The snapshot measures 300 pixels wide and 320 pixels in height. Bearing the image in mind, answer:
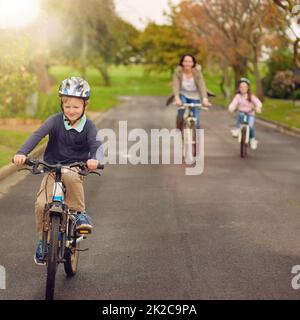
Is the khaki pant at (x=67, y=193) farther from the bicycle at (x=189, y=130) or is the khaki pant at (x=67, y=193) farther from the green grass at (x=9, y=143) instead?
the bicycle at (x=189, y=130)

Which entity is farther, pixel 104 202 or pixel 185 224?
pixel 104 202

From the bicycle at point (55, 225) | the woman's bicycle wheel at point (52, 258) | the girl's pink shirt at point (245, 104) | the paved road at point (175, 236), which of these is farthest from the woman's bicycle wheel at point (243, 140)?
the woman's bicycle wheel at point (52, 258)

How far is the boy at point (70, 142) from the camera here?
5918 mm

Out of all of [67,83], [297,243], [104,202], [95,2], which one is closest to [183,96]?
[104,202]

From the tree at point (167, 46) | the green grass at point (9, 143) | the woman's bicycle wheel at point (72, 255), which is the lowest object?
the green grass at point (9, 143)

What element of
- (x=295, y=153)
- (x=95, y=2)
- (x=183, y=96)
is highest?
(x=95, y=2)

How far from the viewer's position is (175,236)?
796 centimetres

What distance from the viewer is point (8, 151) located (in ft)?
49.5

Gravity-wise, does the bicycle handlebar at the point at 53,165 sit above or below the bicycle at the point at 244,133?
above

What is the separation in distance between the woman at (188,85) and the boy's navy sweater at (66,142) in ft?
27.7

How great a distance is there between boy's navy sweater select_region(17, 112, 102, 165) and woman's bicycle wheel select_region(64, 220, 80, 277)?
1.89 ft

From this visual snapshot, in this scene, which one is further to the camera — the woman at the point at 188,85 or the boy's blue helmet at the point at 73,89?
the woman at the point at 188,85

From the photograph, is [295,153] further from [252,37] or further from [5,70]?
[252,37]

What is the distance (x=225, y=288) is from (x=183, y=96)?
9296 millimetres
